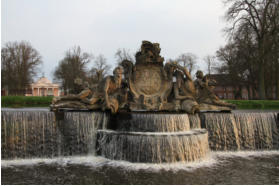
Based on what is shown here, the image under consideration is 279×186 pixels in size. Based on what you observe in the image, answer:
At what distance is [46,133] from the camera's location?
32.2 feet

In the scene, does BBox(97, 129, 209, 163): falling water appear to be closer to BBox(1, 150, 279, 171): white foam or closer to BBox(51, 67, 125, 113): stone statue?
BBox(1, 150, 279, 171): white foam

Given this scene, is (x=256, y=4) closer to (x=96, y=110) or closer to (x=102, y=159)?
(x=96, y=110)

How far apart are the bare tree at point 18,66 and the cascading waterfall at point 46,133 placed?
3537cm

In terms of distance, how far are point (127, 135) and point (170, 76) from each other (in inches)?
159

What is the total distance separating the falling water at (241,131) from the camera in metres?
10.8

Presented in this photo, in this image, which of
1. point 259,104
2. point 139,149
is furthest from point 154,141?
point 259,104

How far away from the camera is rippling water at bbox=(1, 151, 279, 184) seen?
6605 mm

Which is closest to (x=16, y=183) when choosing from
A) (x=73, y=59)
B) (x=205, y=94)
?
(x=205, y=94)

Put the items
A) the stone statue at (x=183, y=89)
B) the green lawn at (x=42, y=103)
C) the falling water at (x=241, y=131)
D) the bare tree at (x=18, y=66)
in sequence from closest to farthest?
the falling water at (x=241, y=131) < the stone statue at (x=183, y=89) < the green lawn at (x=42, y=103) < the bare tree at (x=18, y=66)

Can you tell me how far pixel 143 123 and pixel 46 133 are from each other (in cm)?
370

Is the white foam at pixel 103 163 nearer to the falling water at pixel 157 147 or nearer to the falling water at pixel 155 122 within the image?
the falling water at pixel 157 147

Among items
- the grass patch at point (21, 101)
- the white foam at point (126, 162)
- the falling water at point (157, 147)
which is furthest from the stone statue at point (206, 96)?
the grass patch at point (21, 101)

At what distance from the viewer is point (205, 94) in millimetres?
11969

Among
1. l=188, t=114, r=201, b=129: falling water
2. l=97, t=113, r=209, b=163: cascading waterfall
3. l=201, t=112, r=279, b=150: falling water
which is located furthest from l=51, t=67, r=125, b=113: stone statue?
l=201, t=112, r=279, b=150: falling water
